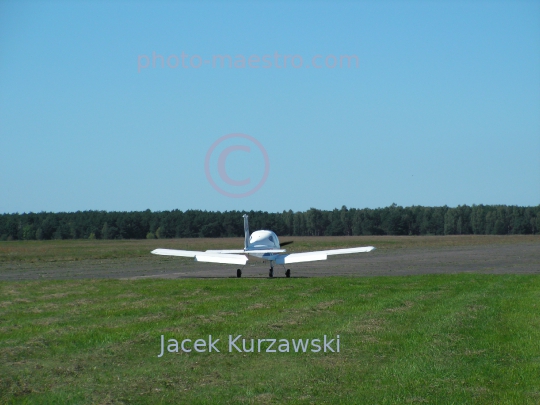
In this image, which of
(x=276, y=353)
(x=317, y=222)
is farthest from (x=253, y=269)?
(x=317, y=222)

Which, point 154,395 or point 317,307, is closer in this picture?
point 154,395

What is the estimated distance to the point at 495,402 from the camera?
26.2 ft

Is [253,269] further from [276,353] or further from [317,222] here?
[317,222]

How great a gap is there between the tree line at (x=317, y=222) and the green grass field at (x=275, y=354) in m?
85.2

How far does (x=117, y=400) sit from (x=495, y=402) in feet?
14.4

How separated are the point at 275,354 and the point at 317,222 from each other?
119039 millimetres

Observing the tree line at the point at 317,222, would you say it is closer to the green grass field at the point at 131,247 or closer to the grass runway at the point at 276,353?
the green grass field at the point at 131,247

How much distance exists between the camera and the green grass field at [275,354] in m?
8.47

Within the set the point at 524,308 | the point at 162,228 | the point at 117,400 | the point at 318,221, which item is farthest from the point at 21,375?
the point at 318,221

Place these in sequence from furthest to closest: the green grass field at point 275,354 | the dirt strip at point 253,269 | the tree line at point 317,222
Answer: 1. the tree line at point 317,222
2. the dirt strip at point 253,269
3. the green grass field at point 275,354

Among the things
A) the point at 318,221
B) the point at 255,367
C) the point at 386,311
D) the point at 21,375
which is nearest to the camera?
the point at 21,375

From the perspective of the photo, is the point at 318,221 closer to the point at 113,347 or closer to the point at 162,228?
the point at 162,228

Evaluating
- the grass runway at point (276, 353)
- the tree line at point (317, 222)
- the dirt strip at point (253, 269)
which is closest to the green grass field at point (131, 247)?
the dirt strip at point (253, 269)

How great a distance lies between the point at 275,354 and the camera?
430 inches
